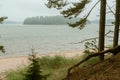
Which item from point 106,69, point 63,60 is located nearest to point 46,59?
point 63,60

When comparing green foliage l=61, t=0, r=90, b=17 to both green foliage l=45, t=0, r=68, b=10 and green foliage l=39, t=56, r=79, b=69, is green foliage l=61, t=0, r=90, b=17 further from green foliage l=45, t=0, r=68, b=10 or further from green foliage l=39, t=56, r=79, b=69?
green foliage l=39, t=56, r=79, b=69

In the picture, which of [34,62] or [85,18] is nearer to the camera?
[34,62]

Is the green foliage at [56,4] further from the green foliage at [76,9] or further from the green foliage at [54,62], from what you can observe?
the green foliage at [54,62]

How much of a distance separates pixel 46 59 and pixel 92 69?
12.6m

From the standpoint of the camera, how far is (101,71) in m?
7.71

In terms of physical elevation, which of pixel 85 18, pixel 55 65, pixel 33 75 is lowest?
pixel 55 65

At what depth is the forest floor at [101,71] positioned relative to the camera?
23.7 feet

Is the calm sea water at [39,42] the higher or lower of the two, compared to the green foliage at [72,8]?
lower

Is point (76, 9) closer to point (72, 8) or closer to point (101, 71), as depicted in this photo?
point (72, 8)

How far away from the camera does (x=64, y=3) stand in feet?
44.2

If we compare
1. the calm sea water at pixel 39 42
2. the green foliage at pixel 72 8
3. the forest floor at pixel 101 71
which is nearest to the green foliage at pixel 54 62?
the calm sea water at pixel 39 42

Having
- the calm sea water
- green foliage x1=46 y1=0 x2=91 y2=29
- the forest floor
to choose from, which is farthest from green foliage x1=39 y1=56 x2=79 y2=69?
the forest floor

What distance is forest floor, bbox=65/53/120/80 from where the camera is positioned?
7234 mm

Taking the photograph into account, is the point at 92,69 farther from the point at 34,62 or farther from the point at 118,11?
the point at 118,11
